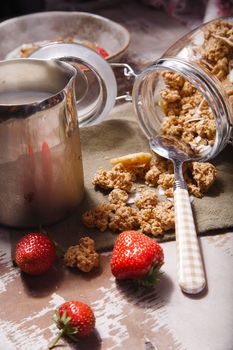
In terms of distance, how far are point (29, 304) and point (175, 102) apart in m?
0.38

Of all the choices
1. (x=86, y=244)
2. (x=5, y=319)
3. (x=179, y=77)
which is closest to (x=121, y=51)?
(x=179, y=77)

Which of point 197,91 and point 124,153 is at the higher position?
point 197,91

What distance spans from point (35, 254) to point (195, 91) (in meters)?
0.35

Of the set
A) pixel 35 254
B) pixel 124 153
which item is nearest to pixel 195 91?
pixel 124 153

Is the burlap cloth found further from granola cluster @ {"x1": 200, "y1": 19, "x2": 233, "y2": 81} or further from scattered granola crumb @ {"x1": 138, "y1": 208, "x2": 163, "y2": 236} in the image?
granola cluster @ {"x1": 200, "y1": 19, "x2": 233, "y2": 81}

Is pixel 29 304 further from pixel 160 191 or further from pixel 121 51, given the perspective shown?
pixel 121 51

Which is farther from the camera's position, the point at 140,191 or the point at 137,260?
the point at 140,191

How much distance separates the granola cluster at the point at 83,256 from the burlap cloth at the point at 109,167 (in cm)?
2

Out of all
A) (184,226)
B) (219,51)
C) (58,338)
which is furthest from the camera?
(219,51)

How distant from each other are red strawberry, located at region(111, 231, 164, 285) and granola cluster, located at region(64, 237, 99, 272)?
3cm

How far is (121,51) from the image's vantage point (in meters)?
0.99

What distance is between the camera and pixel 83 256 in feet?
2.03

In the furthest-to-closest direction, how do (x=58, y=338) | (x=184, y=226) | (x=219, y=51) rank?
(x=219, y=51), (x=184, y=226), (x=58, y=338)

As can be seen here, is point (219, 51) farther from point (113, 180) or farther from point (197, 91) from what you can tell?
point (113, 180)
